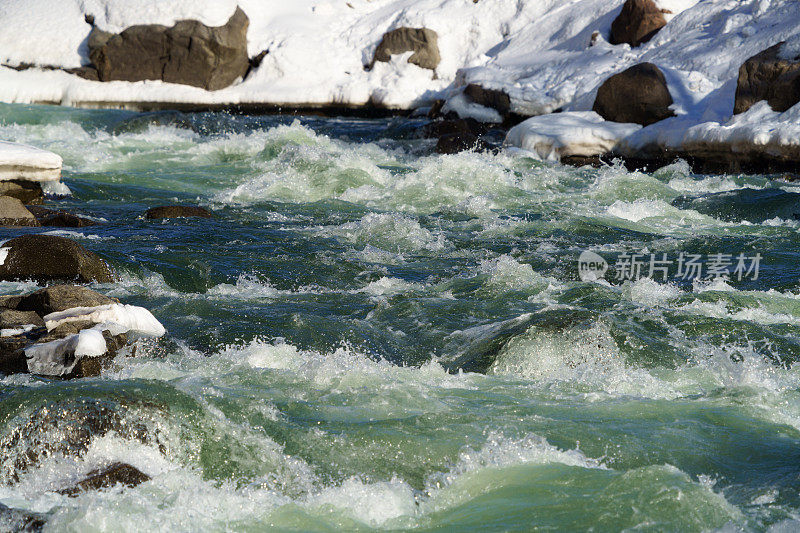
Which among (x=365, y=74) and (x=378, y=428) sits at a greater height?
(x=365, y=74)

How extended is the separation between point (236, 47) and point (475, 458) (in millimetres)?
21366

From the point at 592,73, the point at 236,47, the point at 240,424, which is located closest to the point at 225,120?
the point at 236,47

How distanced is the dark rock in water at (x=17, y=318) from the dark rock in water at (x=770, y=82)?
10.2 m

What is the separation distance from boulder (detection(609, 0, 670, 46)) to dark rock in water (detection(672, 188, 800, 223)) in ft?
31.4

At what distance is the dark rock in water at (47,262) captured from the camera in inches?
224

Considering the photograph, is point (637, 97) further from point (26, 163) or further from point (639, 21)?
point (26, 163)

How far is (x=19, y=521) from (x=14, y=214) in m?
5.62

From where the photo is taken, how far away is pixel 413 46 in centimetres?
2277

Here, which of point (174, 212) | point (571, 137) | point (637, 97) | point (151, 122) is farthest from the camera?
point (151, 122)

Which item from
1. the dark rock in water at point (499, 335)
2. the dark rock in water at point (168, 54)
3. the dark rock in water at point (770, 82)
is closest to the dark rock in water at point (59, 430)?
the dark rock in water at point (499, 335)

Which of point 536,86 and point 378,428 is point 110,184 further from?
point 536,86

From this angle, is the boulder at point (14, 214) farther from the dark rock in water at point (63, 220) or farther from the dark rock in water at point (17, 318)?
the dark rock in water at point (17, 318)

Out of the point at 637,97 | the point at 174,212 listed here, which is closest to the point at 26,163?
the point at 174,212

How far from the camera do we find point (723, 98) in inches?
501
